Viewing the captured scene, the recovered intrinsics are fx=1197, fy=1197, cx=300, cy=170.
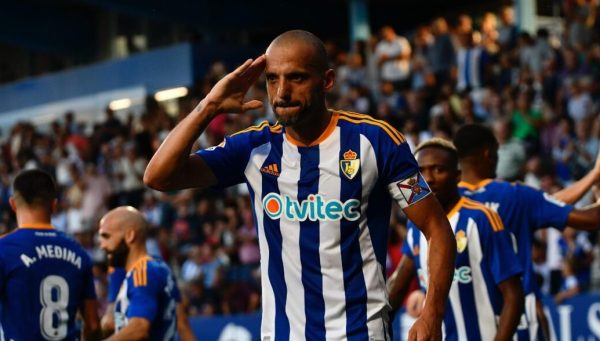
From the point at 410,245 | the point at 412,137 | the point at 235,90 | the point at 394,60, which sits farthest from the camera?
the point at 394,60

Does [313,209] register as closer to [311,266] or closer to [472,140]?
[311,266]

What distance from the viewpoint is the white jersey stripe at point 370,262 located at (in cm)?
566

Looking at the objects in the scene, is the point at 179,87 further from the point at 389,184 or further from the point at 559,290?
Result: the point at 389,184

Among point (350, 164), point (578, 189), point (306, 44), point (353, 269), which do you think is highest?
point (306, 44)

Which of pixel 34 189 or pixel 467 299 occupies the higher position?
pixel 34 189

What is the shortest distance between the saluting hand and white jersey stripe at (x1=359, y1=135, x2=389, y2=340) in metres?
0.56

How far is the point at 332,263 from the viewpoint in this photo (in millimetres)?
5707

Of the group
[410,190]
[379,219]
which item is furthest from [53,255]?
[410,190]

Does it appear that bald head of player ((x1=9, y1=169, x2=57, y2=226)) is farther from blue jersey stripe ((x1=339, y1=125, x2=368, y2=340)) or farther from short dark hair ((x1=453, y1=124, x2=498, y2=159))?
blue jersey stripe ((x1=339, y1=125, x2=368, y2=340))

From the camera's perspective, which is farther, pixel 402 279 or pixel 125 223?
pixel 125 223

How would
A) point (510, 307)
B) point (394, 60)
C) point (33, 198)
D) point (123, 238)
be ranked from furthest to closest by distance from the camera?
point (394, 60), point (123, 238), point (33, 198), point (510, 307)

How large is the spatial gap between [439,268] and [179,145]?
1336 mm

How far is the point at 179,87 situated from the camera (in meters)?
30.8

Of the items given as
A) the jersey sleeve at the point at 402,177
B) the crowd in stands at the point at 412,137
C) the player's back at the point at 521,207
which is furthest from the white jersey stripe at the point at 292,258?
the crowd in stands at the point at 412,137
